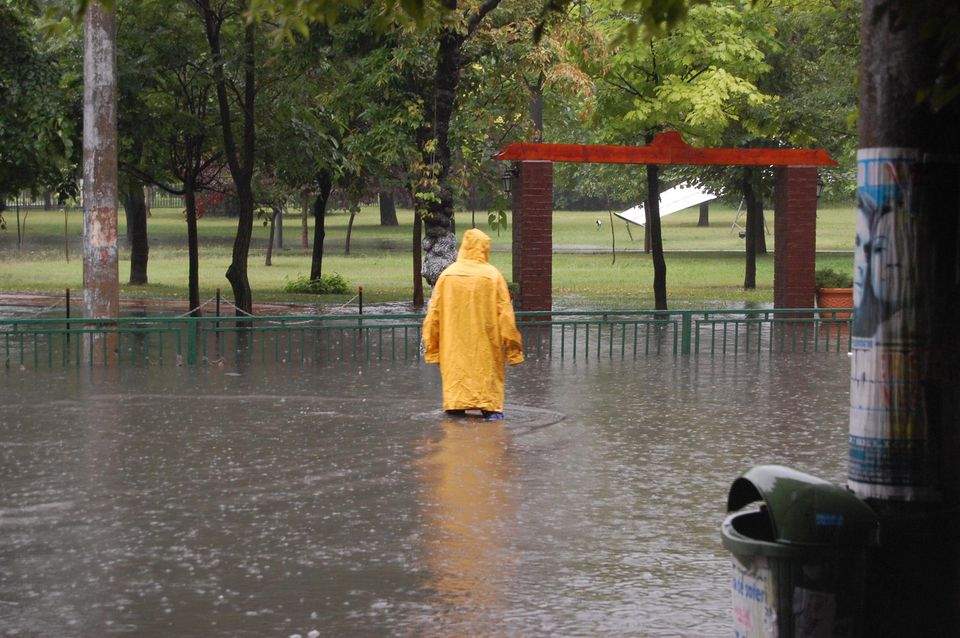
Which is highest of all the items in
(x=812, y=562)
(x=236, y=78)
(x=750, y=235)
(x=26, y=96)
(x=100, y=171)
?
(x=236, y=78)

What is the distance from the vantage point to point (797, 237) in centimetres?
2550

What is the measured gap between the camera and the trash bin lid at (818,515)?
455cm

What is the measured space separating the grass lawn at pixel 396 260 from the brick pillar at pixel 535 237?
9944 millimetres

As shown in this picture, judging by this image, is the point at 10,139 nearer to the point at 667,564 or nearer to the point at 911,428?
the point at 667,564

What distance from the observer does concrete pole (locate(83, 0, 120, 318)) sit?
57.5 feet

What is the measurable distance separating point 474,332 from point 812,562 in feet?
26.7

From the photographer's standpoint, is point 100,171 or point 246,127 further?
point 246,127

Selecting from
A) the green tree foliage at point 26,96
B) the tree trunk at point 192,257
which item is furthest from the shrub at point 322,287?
the green tree foliage at point 26,96

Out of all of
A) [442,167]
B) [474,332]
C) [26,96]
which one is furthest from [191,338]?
[26,96]

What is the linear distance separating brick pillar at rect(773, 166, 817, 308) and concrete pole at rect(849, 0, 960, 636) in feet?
69.0

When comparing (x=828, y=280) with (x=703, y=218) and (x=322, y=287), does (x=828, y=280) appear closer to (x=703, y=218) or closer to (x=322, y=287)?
(x=322, y=287)

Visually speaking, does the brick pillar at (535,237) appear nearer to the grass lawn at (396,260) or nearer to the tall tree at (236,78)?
the tall tree at (236,78)

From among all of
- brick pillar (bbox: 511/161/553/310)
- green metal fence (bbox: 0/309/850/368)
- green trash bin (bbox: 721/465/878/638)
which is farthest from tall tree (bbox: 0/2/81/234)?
green trash bin (bbox: 721/465/878/638)

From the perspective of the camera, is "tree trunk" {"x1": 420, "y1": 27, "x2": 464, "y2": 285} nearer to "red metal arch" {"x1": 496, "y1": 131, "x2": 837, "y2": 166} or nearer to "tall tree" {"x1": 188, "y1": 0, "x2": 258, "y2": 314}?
"red metal arch" {"x1": 496, "y1": 131, "x2": 837, "y2": 166}
